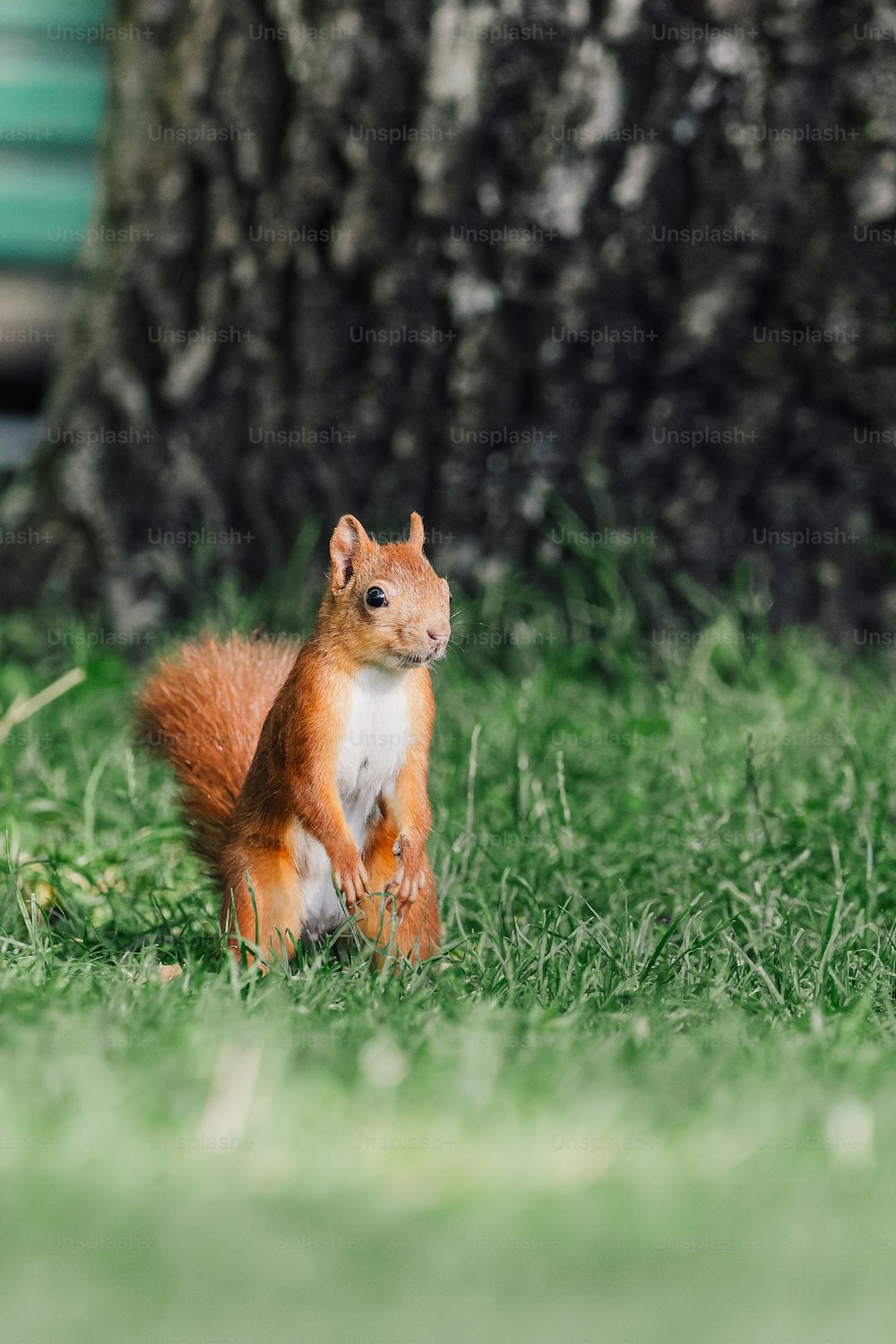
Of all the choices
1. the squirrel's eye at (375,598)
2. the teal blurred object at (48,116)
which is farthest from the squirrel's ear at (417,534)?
the teal blurred object at (48,116)

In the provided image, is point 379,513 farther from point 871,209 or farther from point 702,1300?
point 702,1300

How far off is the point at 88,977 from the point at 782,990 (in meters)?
1.02

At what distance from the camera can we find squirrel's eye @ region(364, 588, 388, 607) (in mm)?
2248

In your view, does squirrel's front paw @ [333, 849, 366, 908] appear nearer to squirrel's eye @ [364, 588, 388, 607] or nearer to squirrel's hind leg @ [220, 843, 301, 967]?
squirrel's hind leg @ [220, 843, 301, 967]

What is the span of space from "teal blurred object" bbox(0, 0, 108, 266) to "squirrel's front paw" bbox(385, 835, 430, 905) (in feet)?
12.4

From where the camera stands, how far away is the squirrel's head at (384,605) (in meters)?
2.22

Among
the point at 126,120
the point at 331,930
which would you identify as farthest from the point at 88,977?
the point at 126,120

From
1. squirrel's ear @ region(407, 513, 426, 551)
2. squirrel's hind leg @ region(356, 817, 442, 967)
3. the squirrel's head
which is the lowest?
squirrel's hind leg @ region(356, 817, 442, 967)

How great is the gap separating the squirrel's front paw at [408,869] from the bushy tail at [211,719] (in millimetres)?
405

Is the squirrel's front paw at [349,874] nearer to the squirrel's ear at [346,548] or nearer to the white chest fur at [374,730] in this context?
the white chest fur at [374,730]

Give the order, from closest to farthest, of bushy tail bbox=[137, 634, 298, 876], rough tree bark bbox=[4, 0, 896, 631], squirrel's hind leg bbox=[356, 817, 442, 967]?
squirrel's hind leg bbox=[356, 817, 442, 967] → bushy tail bbox=[137, 634, 298, 876] → rough tree bark bbox=[4, 0, 896, 631]

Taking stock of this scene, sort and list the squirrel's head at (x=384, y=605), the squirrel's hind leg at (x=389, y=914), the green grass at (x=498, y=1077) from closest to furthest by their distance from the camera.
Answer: the green grass at (x=498, y=1077) < the squirrel's head at (x=384, y=605) < the squirrel's hind leg at (x=389, y=914)

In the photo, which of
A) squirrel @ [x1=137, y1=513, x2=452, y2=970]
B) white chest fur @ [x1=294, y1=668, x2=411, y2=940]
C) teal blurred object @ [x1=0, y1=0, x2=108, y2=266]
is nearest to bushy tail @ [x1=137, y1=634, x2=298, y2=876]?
squirrel @ [x1=137, y1=513, x2=452, y2=970]

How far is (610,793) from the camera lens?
3443 mm
